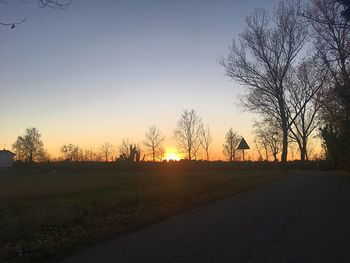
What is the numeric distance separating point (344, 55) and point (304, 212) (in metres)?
14.8

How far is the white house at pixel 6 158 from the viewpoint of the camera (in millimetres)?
136125

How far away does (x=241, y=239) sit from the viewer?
1009cm

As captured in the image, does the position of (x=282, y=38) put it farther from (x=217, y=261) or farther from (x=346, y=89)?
(x=217, y=261)

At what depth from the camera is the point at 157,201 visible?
19.0 meters

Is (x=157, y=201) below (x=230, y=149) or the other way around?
below

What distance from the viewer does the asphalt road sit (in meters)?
8.49

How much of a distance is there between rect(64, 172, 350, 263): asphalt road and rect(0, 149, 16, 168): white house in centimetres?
13008

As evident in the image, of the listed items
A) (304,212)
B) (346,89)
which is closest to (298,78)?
(346,89)

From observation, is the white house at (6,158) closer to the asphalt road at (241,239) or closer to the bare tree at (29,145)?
the bare tree at (29,145)

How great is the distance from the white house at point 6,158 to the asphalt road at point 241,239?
130 meters

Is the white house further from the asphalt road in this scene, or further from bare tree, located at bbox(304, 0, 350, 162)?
the asphalt road

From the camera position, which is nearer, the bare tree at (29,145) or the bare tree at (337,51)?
the bare tree at (337,51)

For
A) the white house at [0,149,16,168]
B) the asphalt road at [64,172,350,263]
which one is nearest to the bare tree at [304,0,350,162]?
the asphalt road at [64,172,350,263]

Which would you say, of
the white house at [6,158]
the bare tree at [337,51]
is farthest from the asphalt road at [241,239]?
the white house at [6,158]
